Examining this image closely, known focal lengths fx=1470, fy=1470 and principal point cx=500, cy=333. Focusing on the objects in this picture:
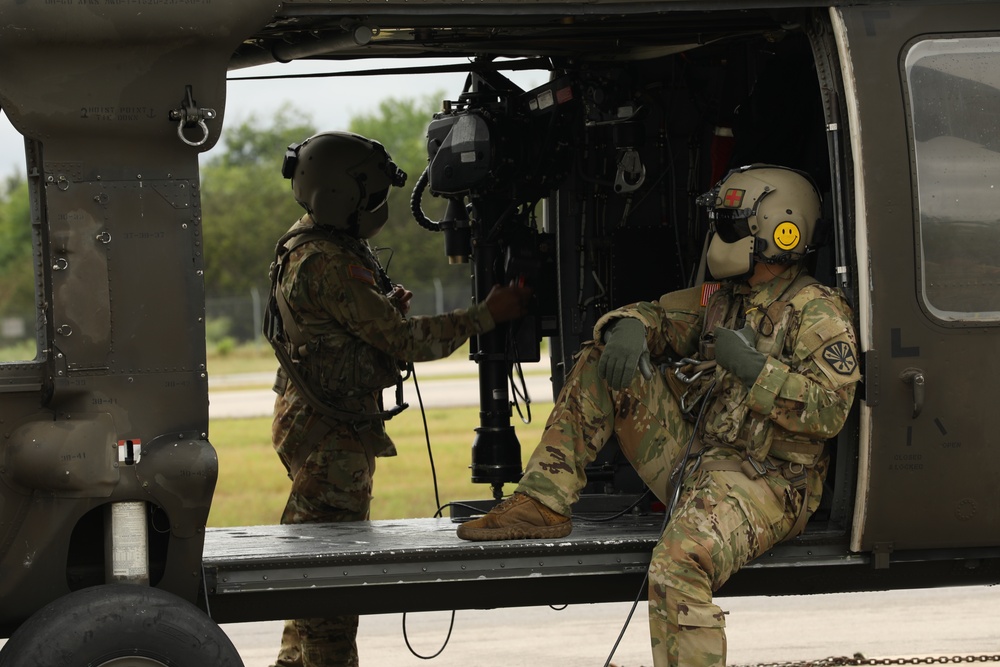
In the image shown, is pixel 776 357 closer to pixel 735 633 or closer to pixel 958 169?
pixel 958 169

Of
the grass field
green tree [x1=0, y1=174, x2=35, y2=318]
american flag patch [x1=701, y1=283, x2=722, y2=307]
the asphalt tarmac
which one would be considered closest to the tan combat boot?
american flag patch [x1=701, y1=283, x2=722, y2=307]

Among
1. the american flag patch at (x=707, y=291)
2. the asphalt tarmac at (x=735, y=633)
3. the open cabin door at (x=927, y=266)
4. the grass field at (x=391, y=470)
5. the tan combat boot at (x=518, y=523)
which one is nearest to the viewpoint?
the open cabin door at (x=927, y=266)

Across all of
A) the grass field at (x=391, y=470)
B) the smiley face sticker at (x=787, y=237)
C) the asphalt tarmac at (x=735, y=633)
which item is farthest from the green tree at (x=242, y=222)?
the smiley face sticker at (x=787, y=237)

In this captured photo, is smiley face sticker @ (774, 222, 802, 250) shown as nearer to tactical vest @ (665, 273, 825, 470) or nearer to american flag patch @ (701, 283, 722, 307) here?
tactical vest @ (665, 273, 825, 470)

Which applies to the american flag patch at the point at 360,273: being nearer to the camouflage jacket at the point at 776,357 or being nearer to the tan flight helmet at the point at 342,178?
the tan flight helmet at the point at 342,178

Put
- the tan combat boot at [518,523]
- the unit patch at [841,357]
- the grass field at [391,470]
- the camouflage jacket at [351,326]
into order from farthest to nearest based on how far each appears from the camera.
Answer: the grass field at [391,470], the camouflage jacket at [351,326], the tan combat boot at [518,523], the unit patch at [841,357]

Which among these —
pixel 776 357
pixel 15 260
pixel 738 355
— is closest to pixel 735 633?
pixel 776 357

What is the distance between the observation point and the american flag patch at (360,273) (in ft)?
20.2

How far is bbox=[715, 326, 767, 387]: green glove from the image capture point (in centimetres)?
492

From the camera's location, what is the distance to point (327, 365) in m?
6.27

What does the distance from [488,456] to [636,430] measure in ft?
4.28

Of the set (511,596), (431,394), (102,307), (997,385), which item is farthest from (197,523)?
(431,394)

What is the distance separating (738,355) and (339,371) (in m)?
1.99

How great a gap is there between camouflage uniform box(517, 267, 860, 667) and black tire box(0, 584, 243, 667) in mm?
1332
